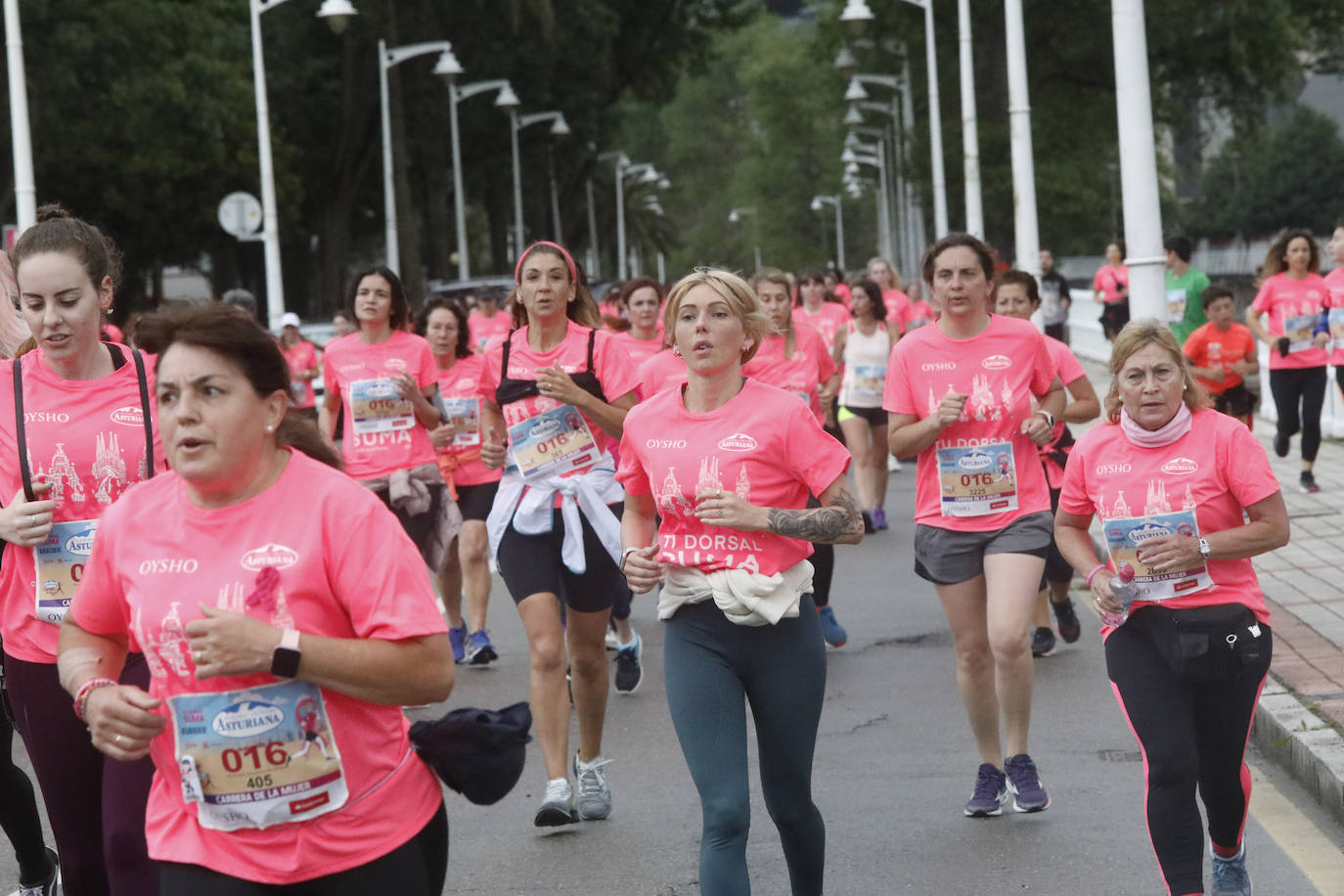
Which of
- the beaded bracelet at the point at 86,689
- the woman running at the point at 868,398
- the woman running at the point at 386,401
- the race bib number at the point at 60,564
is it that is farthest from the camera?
the woman running at the point at 868,398

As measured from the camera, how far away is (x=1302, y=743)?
6668 mm

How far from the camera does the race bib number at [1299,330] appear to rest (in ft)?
44.1

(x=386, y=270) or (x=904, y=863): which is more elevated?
(x=386, y=270)

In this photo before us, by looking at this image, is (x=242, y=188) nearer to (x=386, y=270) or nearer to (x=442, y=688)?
(x=386, y=270)

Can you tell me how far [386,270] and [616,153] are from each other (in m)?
63.8

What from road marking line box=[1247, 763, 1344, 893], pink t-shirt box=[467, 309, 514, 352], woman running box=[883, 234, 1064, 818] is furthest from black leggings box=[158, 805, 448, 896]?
pink t-shirt box=[467, 309, 514, 352]

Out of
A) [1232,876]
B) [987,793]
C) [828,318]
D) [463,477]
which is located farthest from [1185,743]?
[828,318]

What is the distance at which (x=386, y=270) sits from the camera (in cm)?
936

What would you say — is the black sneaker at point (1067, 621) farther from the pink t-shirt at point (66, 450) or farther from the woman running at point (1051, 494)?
the pink t-shirt at point (66, 450)

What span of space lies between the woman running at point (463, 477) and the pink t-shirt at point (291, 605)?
19.0 feet

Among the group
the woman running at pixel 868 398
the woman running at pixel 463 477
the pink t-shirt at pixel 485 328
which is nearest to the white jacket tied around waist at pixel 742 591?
the woman running at pixel 463 477

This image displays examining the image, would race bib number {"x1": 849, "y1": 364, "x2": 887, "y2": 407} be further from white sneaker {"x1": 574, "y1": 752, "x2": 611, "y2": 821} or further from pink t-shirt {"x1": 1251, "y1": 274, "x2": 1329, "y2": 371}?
white sneaker {"x1": 574, "y1": 752, "x2": 611, "y2": 821}

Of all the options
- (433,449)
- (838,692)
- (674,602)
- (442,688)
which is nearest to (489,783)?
(442,688)

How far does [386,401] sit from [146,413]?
4573 mm
